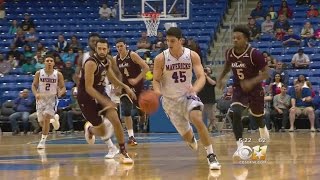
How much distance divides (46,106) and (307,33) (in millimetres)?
10939

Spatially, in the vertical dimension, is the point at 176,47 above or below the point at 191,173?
above

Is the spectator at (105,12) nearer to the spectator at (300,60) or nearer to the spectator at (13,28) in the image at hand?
the spectator at (13,28)

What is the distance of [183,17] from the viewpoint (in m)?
22.2

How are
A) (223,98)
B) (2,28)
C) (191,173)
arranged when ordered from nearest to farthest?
(191,173), (223,98), (2,28)

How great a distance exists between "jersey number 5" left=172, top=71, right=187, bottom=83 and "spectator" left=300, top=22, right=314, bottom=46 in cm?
1364

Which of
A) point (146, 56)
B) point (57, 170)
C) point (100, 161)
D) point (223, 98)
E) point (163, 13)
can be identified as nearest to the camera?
point (57, 170)

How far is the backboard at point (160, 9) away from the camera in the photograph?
71.7ft

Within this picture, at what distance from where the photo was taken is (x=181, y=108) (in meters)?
8.47

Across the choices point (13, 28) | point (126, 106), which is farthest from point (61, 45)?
point (126, 106)

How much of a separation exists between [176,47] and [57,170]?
6.67ft

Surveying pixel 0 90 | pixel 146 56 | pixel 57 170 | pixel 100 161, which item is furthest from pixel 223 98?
pixel 57 170

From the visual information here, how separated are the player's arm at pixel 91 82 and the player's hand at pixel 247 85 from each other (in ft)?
6.20

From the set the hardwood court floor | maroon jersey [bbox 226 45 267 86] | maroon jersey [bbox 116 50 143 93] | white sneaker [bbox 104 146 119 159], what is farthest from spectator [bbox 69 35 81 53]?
maroon jersey [bbox 226 45 267 86]

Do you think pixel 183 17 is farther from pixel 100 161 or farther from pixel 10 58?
pixel 100 161
